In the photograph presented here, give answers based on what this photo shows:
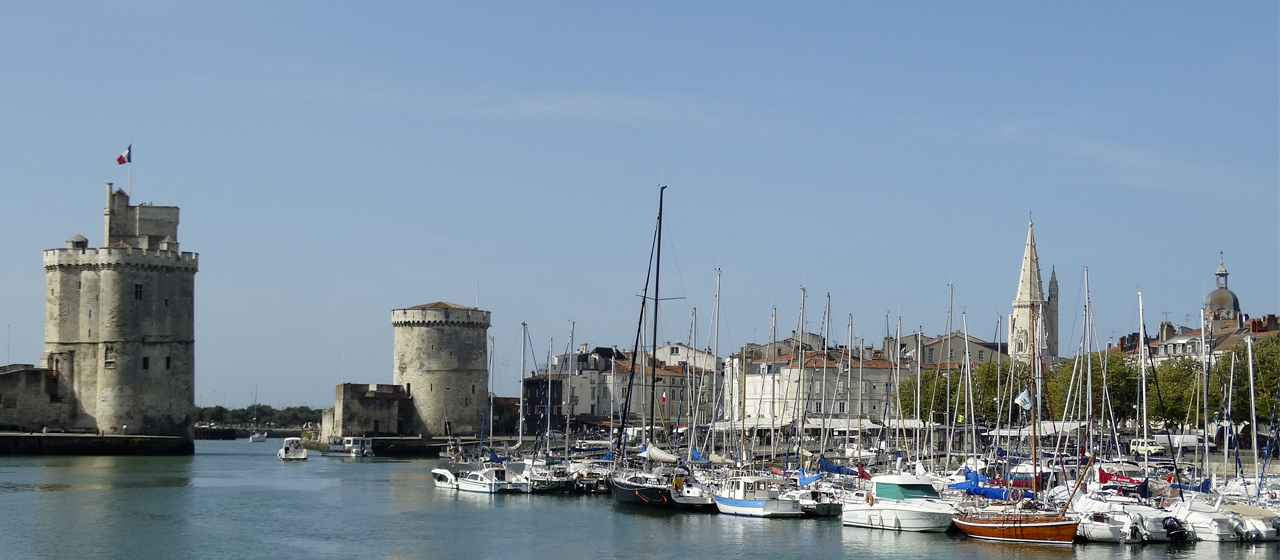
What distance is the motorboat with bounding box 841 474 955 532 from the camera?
2895 cm

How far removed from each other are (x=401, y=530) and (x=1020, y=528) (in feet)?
42.4

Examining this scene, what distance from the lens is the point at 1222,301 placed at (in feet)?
344

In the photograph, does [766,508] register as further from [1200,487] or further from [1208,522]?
[1208,522]

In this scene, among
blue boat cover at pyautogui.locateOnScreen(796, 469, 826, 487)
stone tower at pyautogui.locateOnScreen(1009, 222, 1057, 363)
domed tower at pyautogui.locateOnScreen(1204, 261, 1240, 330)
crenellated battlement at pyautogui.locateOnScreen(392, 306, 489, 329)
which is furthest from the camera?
domed tower at pyautogui.locateOnScreen(1204, 261, 1240, 330)

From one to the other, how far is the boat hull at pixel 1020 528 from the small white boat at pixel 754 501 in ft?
14.6

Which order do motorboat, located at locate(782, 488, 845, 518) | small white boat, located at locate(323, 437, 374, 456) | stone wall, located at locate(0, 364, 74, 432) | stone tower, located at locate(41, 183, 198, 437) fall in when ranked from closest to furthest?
motorboat, located at locate(782, 488, 845, 518) < stone wall, located at locate(0, 364, 74, 432) < stone tower, located at locate(41, 183, 198, 437) < small white boat, located at locate(323, 437, 374, 456)

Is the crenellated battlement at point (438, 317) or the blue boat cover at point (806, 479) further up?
the crenellated battlement at point (438, 317)

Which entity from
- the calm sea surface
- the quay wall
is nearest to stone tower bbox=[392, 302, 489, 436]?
the quay wall

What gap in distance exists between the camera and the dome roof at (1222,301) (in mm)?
104438

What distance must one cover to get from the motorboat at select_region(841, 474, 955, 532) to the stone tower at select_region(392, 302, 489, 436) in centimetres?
4284

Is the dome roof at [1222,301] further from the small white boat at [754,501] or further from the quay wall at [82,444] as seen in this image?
the small white boat at [754,501]

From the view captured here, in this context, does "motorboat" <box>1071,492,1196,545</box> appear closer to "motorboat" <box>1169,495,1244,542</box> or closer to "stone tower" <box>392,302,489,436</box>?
"motorboat" <box>1169,495,1244,542</box>

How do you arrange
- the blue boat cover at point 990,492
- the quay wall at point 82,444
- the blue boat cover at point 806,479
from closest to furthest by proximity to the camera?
the blue boat cover at point 990,492 → the blue boat cover at point 806,479 → the quay wall at point 82,444

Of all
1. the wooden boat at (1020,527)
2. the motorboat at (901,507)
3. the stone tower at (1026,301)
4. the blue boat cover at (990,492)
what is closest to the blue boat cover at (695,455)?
the blue boat cover at (990,492)
